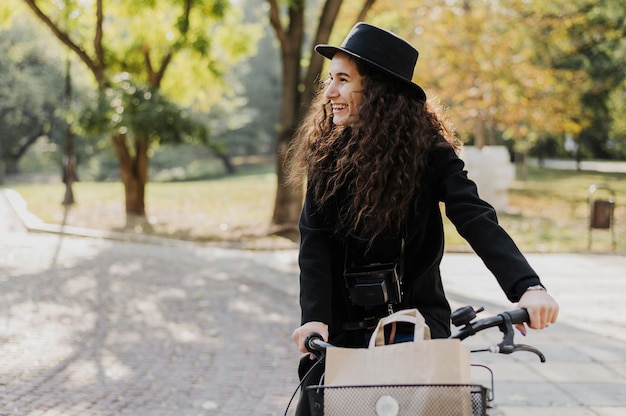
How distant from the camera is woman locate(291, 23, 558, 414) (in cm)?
248

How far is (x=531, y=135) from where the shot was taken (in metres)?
30.1

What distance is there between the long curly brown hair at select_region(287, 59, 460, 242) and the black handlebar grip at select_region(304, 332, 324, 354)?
37 cm

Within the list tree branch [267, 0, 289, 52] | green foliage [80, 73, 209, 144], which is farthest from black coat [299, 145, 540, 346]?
green foliage [80, 73, 209, 144]

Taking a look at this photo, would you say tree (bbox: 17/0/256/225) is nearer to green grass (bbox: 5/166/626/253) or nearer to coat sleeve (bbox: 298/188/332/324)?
green grass (bbox: 5/166/626/253)

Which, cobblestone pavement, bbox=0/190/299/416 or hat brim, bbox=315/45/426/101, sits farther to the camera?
cobblestone pavement, bbox=0/190/299/416

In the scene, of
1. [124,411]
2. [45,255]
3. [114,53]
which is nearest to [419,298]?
[124,411]

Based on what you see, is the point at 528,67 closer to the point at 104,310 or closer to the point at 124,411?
the point at 104,310

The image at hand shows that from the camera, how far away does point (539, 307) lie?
213 cm

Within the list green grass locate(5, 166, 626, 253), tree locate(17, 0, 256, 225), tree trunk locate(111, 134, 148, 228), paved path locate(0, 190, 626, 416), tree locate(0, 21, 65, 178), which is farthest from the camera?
tree locate(0, 21, 65, 178)

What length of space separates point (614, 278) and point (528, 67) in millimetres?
14415

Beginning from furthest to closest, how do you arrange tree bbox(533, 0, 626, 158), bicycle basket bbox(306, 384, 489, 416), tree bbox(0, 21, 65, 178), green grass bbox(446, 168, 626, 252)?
tree bbox(0, 21, 65, 178), tree bbox(533, 0, 626, 158), green grass bbox(446, 168, 626, 252), bicycle basket bbox(306, 384, 489, 416)

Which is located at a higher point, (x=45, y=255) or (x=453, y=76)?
(x=453, y=76)

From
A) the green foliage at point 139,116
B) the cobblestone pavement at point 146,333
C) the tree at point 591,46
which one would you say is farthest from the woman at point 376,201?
the tree at point 591,46

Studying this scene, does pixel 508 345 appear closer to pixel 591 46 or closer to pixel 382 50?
pixel 382 50
